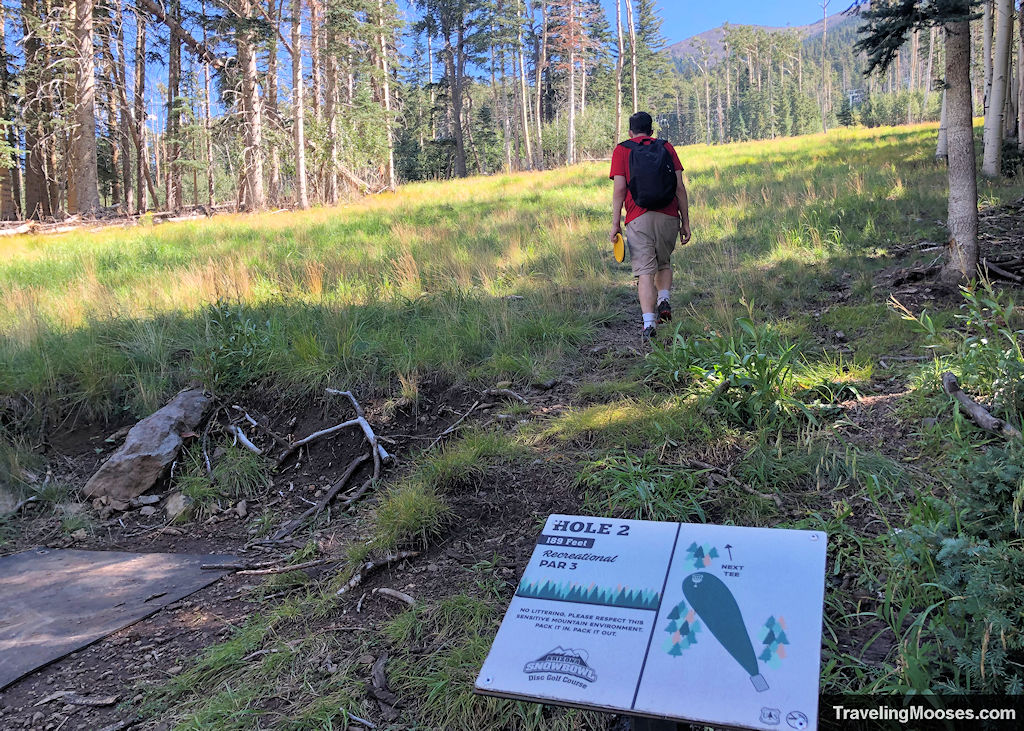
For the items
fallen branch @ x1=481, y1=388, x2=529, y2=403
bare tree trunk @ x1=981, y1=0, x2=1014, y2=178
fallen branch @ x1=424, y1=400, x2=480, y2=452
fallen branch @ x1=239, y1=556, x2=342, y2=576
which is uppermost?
bare tree trunk @ x1=981, y1=0, x2=1014, y2=178

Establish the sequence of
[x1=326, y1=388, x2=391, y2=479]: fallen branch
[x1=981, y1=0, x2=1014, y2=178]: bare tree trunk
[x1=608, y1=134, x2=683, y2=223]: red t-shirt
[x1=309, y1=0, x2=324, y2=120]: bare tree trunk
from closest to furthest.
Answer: [x1=326, y1=388, x2=391, y2=479]: fallen branch, [x1=608, y1=134, x2=683, y2=223]: red t-shirt, [x1=981, y1=0, x2=1014, y2=178]: bare tree trunk, [x1=309, y1=0, x2=324, y2=120]: bare tree trunk

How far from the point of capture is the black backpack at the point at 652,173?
586 cm

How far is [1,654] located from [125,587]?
651 millimetres

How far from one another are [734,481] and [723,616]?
1.85m

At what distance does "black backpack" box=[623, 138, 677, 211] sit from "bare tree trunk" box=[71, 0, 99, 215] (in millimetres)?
17781

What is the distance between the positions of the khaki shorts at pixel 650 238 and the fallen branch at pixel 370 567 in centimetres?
350

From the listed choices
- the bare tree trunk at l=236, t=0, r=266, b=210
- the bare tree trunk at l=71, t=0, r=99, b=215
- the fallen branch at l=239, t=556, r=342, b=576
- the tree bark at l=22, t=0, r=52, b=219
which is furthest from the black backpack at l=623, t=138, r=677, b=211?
the tree bark at l=22, t=0, r=52, b=219

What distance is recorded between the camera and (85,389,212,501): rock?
5.14 m

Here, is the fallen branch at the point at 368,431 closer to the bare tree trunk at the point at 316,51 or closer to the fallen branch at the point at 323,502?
the fallen branch at the point at 323,502

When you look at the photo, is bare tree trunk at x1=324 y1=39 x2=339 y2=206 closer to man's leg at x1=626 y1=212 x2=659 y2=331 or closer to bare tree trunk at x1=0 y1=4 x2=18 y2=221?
bare tree trunk at x1=0 y1=4 x2=18 y2=221

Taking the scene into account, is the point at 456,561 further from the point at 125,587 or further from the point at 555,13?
the point at 555,13

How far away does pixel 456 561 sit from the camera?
3557 millimetres

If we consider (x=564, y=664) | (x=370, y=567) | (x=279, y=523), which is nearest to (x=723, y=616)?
(x=564, y=664)

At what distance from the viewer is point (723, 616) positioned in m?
1.92
